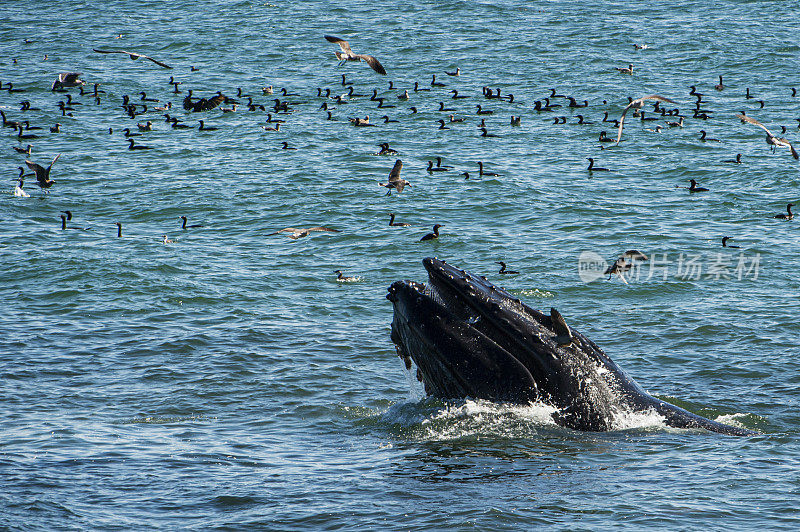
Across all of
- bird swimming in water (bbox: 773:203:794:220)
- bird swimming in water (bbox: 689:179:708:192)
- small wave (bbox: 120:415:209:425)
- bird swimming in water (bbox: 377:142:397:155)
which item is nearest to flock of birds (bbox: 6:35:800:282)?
bird swimming in water (bbox: 377:142:397:155)

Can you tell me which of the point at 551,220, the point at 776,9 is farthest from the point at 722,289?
the point at 776,9

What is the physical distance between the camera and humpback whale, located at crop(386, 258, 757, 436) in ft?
29.3

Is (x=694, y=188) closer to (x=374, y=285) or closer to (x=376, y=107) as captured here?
(x=374, y=285)

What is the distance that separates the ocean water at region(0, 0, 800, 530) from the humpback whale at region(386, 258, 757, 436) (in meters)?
0.29

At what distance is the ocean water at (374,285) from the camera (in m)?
9.23

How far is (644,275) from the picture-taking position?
2139 cm

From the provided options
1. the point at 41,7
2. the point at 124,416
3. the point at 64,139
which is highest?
the point at 41,7

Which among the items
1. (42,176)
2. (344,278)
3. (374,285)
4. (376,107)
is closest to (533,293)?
(374,285)

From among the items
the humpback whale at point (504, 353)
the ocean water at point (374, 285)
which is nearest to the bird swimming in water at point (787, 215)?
the ocean water at point (374, 285)

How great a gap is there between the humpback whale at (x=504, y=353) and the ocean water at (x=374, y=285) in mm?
293

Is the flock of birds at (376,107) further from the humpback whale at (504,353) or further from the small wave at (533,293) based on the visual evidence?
the humpback whale at (504,353)

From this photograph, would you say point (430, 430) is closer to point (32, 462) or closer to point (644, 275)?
point (32, 462)

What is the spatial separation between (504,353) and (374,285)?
12.1 m

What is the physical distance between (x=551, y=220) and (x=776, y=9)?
43807 millimetres
